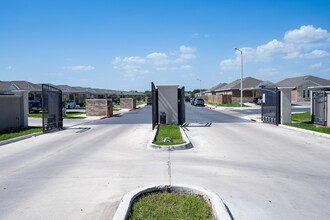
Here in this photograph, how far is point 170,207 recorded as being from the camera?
190 inches

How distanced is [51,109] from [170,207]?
14.1 m

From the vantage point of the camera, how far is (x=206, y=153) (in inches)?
389

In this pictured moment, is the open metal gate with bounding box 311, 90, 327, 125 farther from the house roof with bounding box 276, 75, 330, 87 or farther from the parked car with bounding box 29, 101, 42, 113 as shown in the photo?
the house roof with bounding box 276, 75, 330, 87

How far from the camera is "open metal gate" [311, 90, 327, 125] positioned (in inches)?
650

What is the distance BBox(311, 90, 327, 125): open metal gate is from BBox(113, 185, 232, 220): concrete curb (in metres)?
14.0

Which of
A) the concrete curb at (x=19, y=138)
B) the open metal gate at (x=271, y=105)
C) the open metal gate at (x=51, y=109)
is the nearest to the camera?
the concrete curb at (x=19, y=138)

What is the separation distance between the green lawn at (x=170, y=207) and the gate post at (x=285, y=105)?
14831 millimetres

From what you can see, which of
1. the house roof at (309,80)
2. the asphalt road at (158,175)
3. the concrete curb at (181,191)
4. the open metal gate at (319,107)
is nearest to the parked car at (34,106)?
the asphalt road at (158,175)

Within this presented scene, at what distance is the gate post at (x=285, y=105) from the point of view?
59.8 ft

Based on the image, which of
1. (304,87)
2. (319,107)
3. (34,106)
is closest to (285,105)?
(319,107)

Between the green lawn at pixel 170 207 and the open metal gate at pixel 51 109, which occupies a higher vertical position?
the open metal gate at pixel 51 109

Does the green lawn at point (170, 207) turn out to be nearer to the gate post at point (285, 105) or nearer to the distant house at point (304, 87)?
the gate post at point (285, 105)

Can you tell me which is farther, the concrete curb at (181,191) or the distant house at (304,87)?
the distant house at (304,87)

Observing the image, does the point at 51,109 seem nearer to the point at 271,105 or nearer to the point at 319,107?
the point at 271,105
